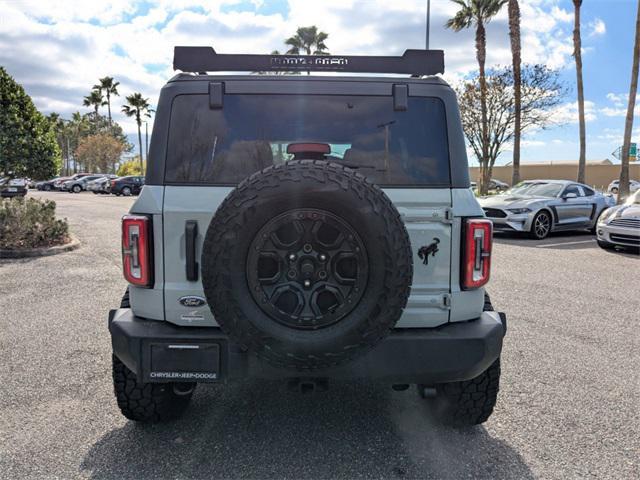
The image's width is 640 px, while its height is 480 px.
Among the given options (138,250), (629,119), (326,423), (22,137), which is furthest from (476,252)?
(629,119)

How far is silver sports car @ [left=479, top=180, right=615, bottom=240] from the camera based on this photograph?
12117 millimetres

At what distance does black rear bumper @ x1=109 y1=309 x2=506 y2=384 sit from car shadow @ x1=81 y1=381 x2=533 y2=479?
1.65 ft

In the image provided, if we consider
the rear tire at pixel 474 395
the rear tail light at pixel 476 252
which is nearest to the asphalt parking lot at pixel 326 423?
the rear tire at pixel 474 395

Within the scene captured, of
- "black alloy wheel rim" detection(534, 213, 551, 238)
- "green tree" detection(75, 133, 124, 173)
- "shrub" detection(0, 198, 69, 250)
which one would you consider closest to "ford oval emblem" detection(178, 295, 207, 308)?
"shrub" detection(0, 198, 69, 250)

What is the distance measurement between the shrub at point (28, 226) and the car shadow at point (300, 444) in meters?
7.62

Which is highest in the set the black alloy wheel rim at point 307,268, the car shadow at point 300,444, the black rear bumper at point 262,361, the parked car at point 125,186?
the parked car at point 125,186

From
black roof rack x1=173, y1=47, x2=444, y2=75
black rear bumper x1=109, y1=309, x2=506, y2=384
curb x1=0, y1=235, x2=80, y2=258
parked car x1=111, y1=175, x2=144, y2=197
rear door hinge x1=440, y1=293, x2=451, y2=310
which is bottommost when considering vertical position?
curb x1=0, y1=235, x2=80, y2=258

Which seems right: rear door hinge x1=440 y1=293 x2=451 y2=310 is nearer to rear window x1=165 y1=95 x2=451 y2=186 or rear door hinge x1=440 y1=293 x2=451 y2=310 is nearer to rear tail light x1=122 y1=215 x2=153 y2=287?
rear window x1=165 y1=95 x2=451 y2=186

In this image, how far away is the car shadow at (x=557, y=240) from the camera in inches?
444

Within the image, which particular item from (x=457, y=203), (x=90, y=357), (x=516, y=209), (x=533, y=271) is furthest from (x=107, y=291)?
(x=516, y=209)

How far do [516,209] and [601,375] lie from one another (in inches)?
348

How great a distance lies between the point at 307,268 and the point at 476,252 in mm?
924

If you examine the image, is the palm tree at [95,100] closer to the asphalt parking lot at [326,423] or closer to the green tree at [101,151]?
the green tree at [101,151]

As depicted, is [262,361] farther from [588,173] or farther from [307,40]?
[588,173]
